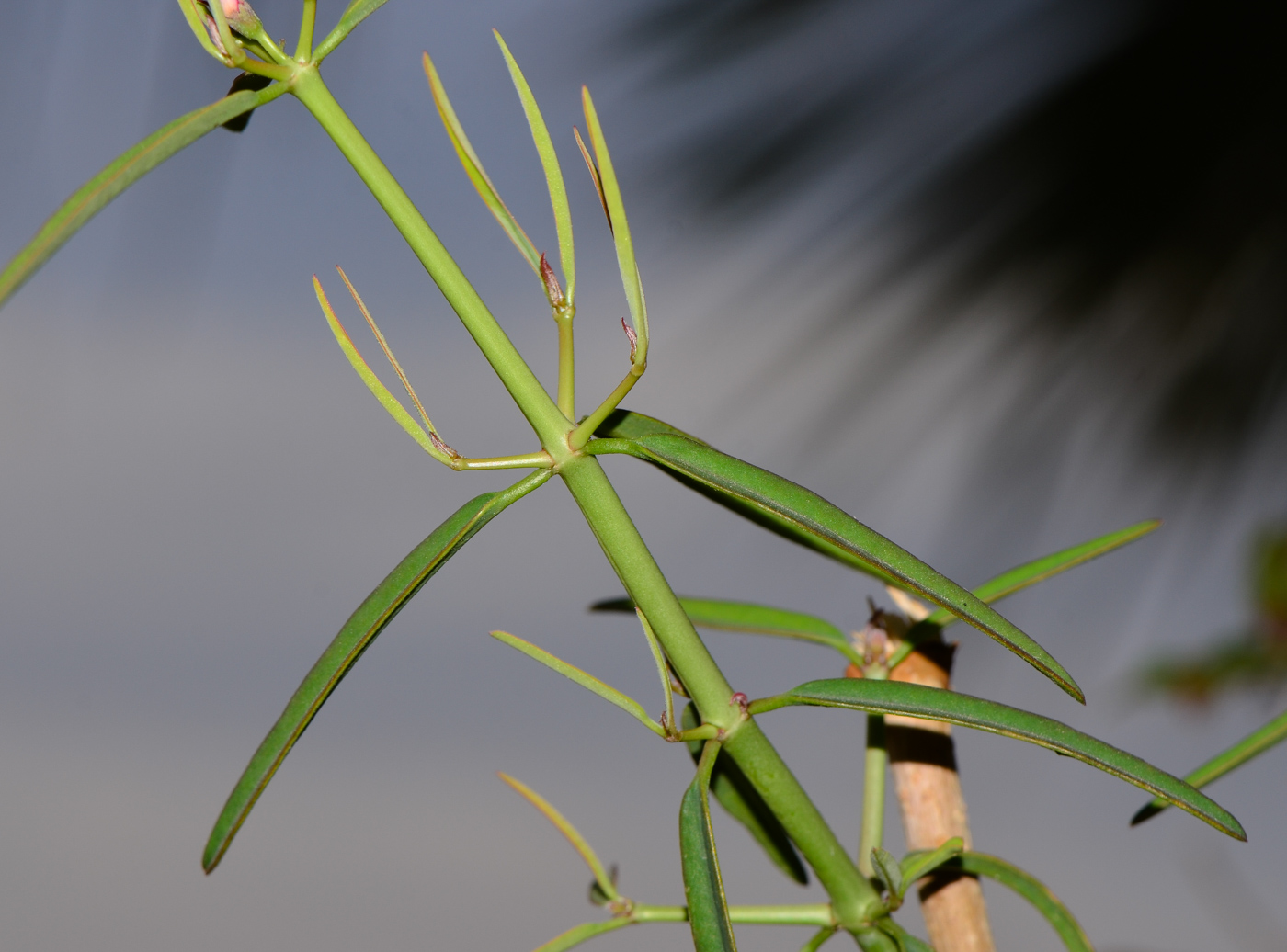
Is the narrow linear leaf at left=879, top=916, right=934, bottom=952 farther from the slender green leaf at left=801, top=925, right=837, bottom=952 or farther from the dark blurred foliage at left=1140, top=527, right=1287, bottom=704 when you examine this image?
the dark blurred foliage at left=1140, top=527, right=1287, bottom=704

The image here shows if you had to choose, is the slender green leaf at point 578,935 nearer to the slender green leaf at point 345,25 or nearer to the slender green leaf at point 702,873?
the slender green leaf at point 702,873

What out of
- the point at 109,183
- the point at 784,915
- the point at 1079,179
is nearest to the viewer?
the point at 109,183

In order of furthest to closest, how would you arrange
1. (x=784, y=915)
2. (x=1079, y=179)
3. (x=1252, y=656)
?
1. (x=1252, y=656)
2. (x=1079, y=179)
3. (x=784, y=915)

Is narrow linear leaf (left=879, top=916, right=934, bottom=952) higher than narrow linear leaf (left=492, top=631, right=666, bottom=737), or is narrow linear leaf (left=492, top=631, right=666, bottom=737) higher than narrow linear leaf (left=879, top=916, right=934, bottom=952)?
narrow linear leaf (left=492, top=631, right=666, bottom=737)

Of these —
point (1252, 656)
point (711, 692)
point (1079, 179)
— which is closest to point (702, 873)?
point (711, 692)

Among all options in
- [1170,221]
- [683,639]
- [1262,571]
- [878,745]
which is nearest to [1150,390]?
[1170,221]

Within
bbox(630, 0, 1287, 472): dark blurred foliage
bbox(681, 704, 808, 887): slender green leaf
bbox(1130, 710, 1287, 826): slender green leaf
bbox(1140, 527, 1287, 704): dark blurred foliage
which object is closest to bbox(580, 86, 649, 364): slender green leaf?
bbox(681, 704, 808, 887): slender green leaf

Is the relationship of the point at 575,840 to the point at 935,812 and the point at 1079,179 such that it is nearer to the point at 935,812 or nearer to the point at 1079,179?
the point at 935,812
